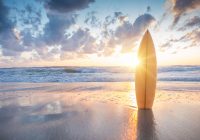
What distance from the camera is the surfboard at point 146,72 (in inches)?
219

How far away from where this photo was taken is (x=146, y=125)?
4.09 m

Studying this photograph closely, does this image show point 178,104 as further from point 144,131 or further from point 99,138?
point 99,138

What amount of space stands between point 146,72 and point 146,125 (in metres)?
1.84

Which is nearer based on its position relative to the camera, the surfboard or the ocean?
the surfboard

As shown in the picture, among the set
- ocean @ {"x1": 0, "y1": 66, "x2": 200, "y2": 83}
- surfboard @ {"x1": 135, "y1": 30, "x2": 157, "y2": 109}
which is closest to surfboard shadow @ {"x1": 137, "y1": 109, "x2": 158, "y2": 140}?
surfboard @ {"x1": 135, "y1": 30, "x2": 157, "y2": 109}

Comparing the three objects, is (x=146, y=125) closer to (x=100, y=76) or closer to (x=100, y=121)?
(x=100, y=121)

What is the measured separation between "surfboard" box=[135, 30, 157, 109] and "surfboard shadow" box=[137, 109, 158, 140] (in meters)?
0.36

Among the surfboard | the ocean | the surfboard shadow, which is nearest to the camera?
the surfboard shadow

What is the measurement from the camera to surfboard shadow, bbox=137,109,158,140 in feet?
11.3

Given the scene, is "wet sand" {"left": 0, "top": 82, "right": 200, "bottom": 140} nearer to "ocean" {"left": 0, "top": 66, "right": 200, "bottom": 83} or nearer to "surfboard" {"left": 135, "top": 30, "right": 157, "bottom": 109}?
"surfboard" {"left": 135, "top": 30, "right": 157, "bottom": 109}

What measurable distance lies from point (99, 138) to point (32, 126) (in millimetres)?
1443

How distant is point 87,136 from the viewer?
3467mm

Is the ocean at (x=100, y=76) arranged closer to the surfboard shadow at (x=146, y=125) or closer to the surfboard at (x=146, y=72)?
the surfboard at (x=146, y=72)

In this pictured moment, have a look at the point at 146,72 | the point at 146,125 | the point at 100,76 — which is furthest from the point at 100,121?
the point at 100,76
